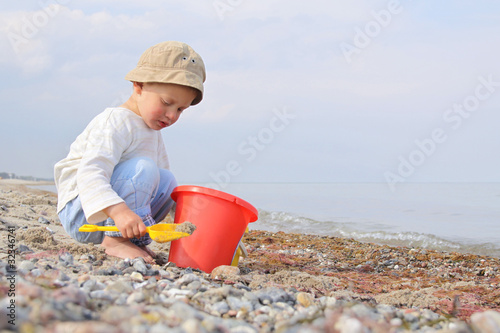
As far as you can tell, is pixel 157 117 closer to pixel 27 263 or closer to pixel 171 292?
pixel 27 263

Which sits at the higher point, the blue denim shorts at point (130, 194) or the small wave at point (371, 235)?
the blue denim shorts at point (130, 194)

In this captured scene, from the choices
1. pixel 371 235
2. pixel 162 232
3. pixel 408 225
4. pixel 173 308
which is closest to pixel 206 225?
pixel 162 232

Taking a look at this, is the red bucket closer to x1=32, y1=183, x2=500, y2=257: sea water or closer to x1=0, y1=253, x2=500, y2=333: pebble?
x1=0, y1=253, x2=500, y2=333: pebble

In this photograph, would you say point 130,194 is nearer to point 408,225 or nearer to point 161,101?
point 161,101

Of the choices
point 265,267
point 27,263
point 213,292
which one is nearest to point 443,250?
point 265,267

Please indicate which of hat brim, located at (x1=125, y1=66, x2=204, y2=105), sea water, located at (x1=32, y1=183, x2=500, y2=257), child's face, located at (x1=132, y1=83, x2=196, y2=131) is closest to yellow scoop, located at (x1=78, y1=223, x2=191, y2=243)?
child's face, located at (x1=132, y1=83, x2=196, y2=131)

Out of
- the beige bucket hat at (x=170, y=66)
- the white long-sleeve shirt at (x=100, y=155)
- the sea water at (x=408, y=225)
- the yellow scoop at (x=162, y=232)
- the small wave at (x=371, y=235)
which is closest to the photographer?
the yellow scoop at (x=162, y=232)

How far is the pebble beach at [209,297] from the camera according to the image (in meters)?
1.17

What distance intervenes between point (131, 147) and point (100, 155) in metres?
0.31

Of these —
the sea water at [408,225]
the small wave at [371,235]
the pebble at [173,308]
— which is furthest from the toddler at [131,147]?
the small wave at [371,235]

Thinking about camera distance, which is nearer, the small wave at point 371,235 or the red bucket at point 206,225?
the red bucket at point 206,225

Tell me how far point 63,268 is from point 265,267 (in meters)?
1.68

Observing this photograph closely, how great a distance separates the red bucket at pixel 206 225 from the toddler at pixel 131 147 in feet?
0.85

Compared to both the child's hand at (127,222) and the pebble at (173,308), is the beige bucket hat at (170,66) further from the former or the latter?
the pebble at (173,308)
